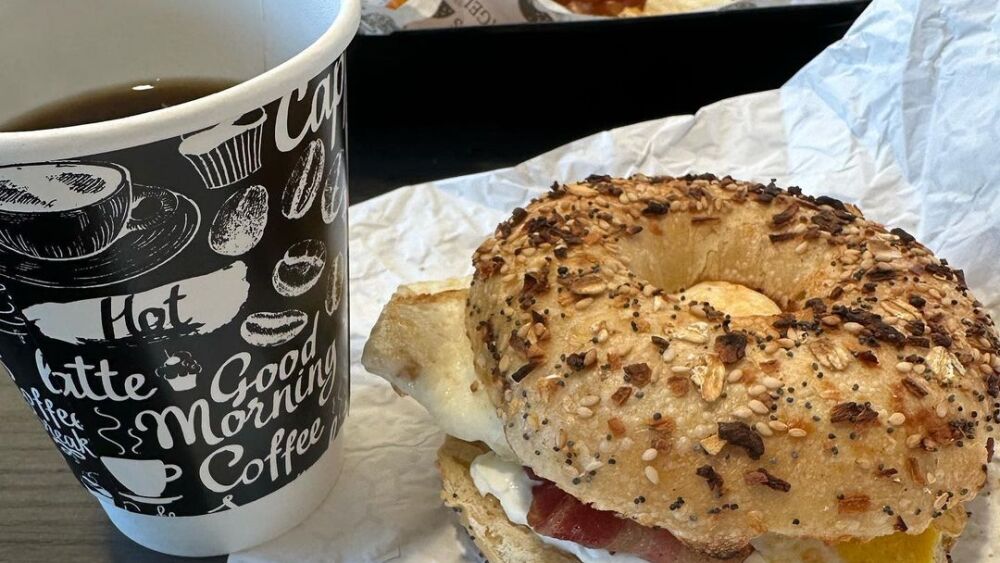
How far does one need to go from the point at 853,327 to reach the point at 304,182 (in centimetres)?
60

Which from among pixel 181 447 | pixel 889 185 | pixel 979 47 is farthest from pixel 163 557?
pixel 979 47

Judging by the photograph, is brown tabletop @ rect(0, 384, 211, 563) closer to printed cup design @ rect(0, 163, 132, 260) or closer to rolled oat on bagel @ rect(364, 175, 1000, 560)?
rolled oat on bagel @ rect(364, 175, 1000, 560)

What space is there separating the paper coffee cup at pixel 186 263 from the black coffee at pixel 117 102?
0.05 ft

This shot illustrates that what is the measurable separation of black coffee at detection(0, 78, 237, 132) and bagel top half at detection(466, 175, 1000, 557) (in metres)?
0.40

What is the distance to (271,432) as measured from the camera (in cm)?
95

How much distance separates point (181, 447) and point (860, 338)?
707 millimetres

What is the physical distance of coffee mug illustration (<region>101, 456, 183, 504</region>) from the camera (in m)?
0.90

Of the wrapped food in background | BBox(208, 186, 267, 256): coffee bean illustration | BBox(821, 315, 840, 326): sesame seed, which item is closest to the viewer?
BBox(208, 186, 267, 256): coffee bean illustration

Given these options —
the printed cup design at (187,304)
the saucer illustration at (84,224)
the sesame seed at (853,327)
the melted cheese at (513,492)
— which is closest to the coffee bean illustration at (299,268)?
the printed cup design at (187,304)

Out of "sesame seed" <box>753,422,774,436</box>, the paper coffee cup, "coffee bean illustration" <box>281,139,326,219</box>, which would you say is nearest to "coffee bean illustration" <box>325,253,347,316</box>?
the paper coffee cup

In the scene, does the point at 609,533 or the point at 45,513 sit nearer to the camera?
the point at 609,533

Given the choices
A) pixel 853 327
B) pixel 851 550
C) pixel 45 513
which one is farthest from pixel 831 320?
pixel 45 513

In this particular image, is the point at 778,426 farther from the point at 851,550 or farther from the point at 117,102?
the point at 117,102

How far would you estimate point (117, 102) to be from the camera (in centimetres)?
95
